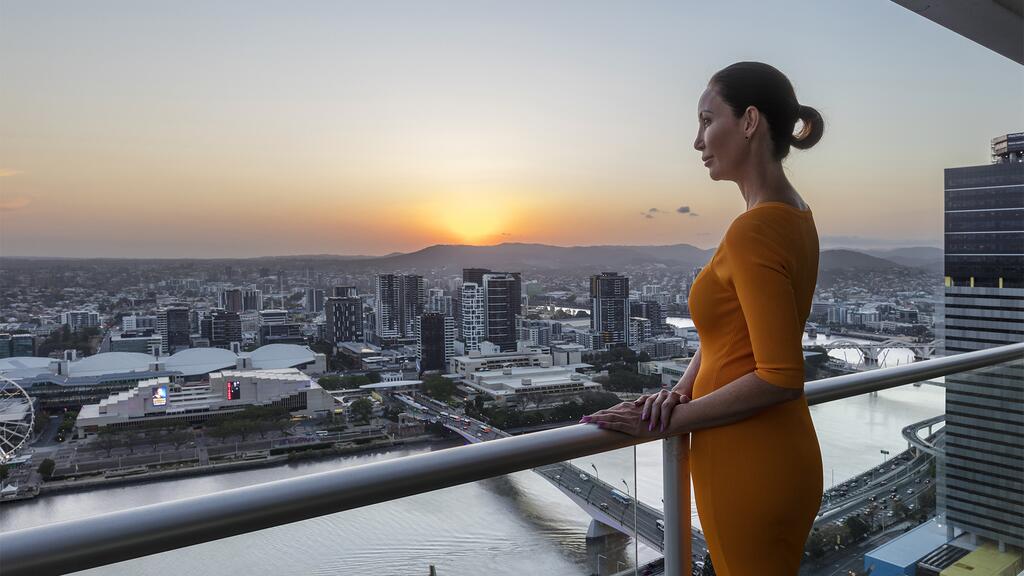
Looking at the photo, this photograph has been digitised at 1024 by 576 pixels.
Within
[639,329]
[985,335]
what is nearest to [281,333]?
[639,329]

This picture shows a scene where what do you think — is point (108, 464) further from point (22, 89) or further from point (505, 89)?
point (505, 89)

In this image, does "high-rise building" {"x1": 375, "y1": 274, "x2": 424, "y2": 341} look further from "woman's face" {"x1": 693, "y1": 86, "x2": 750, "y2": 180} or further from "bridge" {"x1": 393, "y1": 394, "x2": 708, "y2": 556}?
"woman's face" {"x1": 693, "y1": 86, "x2": 750, "y2": 180}

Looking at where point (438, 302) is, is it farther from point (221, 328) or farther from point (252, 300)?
point (221, 328)

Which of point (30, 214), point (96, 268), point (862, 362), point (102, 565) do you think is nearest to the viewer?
point (102, 565)

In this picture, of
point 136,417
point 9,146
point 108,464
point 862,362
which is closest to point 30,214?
point 9,146

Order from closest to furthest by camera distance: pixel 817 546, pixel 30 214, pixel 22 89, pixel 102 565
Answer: pixel 102 565 → pixel 817 546 → pixel 22 89 → pixel 30 214
